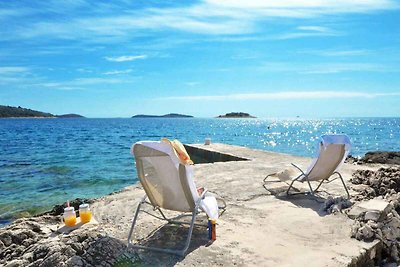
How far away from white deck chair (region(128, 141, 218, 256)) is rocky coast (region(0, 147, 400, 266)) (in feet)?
1.00

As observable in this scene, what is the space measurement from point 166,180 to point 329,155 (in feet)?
10.2

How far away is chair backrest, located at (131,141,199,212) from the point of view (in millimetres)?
4004

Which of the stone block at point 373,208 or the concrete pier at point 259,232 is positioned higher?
the stone block at point 373,208

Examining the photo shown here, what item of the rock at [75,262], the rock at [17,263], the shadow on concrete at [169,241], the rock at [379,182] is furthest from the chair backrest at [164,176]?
the rock at [379,182]

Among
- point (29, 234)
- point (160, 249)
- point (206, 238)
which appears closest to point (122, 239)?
point (160, 249)

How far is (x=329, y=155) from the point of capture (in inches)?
237

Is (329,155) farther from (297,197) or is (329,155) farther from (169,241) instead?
(169,241)

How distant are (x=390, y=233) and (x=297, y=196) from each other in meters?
1.95

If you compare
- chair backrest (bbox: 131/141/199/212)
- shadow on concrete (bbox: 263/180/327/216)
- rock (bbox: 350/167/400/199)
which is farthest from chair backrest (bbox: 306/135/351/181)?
chair backrest (bbox: 131/141/199/212)

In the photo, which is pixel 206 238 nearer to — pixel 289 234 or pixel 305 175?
pixel 289 234

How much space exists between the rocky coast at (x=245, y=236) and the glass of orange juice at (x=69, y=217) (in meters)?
0.10

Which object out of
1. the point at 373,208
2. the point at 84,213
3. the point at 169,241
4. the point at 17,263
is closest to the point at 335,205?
the point at 373,208

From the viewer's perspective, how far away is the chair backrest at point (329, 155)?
235 inches

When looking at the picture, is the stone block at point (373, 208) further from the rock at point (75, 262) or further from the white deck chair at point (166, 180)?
the rock at point (75, 262)
